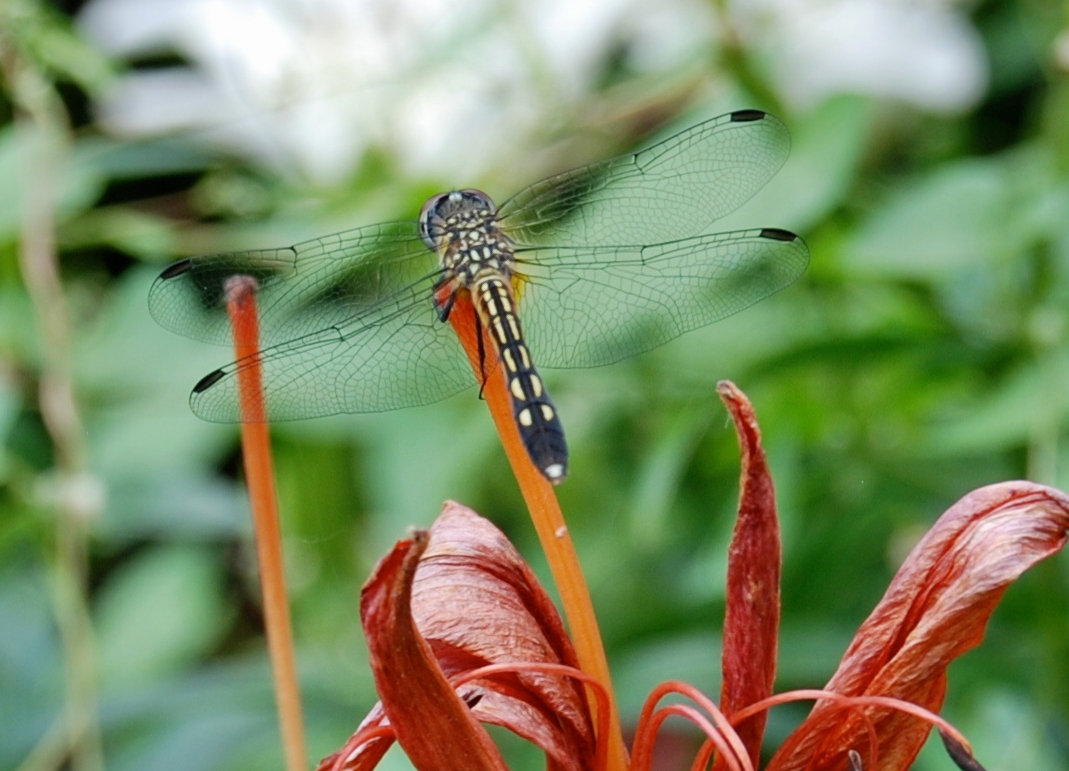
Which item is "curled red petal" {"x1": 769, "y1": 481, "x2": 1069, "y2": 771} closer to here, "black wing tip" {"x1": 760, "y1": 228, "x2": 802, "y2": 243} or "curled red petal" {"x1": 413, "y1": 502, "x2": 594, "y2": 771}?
"curled red petal" {"x1": 413, "y1": 502, "x2": 594, "y2": 771}

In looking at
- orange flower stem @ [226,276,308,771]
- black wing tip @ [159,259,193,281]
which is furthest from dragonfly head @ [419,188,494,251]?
orange flower stem @ [226,276,308,771]

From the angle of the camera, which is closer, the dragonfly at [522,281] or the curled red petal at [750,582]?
the curled red petal at [750,582]

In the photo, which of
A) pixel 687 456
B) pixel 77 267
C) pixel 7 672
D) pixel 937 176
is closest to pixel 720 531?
pixel 687 456

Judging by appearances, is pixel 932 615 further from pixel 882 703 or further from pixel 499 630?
pixel 499 630

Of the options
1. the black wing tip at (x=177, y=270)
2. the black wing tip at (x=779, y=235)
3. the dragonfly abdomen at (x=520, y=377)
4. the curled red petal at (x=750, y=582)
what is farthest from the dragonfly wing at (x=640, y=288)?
the curled red petal at (x=750, y=582)

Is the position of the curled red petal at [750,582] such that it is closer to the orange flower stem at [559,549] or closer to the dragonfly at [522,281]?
the orange flower stem at [559,549]

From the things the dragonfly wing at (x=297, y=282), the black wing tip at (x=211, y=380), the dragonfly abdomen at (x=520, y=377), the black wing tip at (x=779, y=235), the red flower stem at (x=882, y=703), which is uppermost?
the dragonfly wing at (x=297, y=282)

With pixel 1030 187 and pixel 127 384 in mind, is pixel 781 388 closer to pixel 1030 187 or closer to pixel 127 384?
pixel 1030 187
